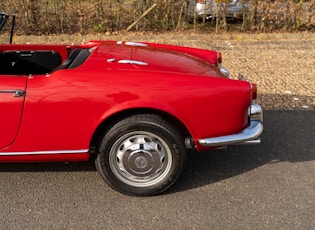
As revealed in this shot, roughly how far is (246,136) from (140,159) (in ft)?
2.91

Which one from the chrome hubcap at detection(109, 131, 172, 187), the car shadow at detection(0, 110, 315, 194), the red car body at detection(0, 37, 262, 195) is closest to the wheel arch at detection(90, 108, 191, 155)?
the red car body at detection(0, 37, 262, 195)

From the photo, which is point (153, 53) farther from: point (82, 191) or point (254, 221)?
point (254, 221)

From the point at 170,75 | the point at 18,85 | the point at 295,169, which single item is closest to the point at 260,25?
the point at 295,169

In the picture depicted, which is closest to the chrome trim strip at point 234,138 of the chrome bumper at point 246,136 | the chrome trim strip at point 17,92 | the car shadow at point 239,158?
the chrome bumper at point 246,136

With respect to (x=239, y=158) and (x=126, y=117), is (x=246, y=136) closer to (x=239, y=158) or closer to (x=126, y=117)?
(x=239, y=158)

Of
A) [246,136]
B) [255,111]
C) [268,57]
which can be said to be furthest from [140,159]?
[268,57]

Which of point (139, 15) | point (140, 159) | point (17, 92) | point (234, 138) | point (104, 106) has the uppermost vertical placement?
point (139, 15)

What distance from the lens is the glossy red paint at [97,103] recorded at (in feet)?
9.48

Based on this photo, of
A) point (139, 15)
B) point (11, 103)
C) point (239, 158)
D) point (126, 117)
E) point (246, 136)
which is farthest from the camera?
point (139, 15)

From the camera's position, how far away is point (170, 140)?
118 inches

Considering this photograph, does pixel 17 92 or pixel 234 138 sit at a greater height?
pixel 17 92

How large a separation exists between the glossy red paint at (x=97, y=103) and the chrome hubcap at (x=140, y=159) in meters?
0.22

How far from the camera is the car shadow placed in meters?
3.53

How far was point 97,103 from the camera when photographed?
2898 millimetres
